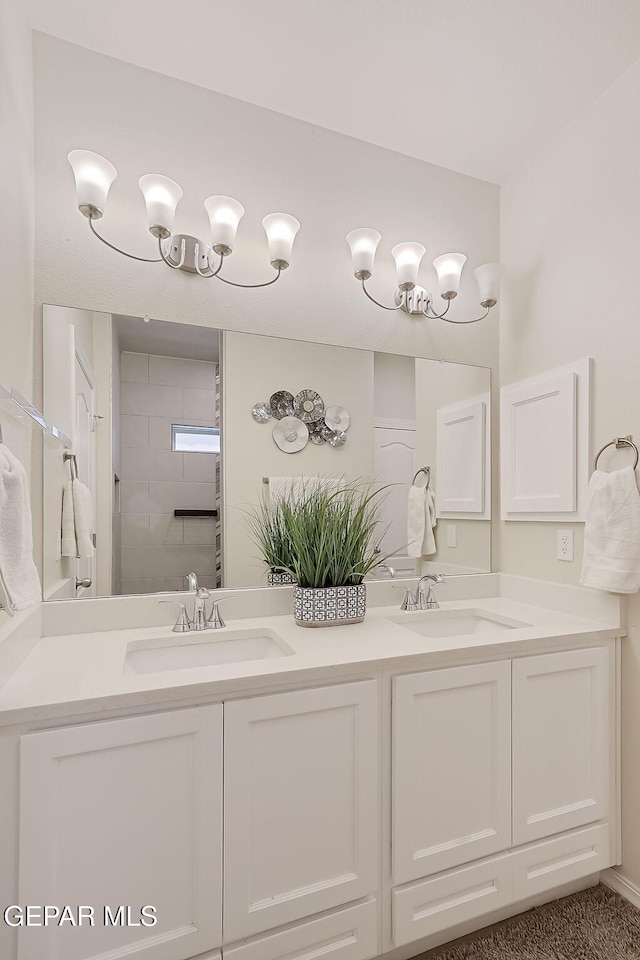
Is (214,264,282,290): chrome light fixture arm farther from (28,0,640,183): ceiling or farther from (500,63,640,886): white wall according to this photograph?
(500,63,640,886): white wall

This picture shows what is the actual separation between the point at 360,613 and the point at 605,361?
118cm

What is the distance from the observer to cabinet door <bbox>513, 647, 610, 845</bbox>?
1.48 metres

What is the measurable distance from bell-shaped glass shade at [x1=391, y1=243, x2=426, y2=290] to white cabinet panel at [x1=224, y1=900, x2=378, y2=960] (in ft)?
6.29

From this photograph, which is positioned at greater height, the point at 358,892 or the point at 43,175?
the point at 43,175

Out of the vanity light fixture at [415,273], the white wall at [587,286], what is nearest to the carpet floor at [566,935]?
the white wall at [587,286]

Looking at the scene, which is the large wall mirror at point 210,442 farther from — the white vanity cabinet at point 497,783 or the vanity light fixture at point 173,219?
the white vanity cabinet at point 497,783

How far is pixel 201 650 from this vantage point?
1.51 meters

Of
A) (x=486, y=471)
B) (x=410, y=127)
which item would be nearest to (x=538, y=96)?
(x=410, y=127)

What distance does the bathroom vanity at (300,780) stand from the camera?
1.04m

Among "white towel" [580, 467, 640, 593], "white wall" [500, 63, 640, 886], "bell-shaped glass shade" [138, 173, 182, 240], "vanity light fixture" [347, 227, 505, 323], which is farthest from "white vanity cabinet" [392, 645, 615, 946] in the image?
"bell-shaped glass shade" [138, 173, 182, 240]

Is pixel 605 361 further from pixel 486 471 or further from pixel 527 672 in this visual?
pixel 527 672

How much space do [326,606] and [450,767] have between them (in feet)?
1.83

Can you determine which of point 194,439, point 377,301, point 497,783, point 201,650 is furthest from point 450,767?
point 377,301

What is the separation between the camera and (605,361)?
1713mm
